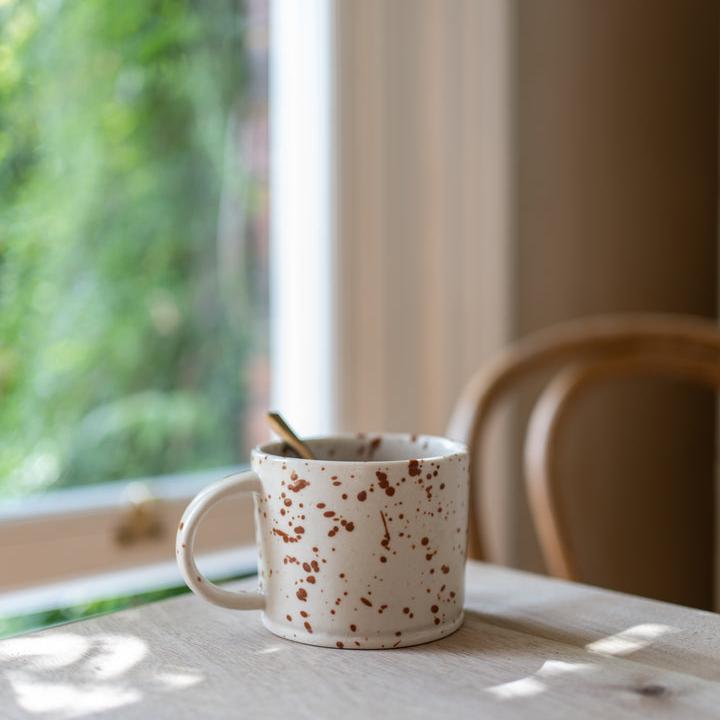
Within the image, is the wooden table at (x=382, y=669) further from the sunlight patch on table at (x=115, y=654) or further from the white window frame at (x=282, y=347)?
the white window frame at (x=282, y=347)

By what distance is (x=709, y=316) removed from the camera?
5.79 ft

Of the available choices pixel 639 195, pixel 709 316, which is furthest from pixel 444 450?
pixel 709 316

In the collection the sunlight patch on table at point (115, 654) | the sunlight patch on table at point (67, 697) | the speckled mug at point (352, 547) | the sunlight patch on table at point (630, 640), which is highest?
the speckled mug at point (352, 547)

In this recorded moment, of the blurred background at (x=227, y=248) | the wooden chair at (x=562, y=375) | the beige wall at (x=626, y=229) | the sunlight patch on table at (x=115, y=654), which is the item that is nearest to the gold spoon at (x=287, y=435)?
the sunlight patch on table at (x=115, y=654)

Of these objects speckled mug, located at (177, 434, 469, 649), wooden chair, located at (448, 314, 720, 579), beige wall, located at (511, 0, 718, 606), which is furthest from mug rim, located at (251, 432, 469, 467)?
beige wall, located at (511, 0, 718, 606)

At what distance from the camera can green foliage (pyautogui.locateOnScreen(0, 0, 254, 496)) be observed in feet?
3.75

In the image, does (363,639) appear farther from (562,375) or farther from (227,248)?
(227,248)

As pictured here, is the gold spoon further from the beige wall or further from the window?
the beige wall

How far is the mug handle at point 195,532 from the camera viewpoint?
1.62ft

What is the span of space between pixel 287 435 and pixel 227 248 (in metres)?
0.79

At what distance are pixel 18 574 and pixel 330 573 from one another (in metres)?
0.75

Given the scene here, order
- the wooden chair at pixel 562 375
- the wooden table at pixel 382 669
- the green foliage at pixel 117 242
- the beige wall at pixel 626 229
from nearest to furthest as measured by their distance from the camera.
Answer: the wooden table at pixel 382 669 < the wooden chair at pixel 562 375 < the green foliage at pixel 117 242 < the beige wall at pixel 626 229

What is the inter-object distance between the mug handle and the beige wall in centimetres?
100

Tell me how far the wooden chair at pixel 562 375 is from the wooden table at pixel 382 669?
0.30m
